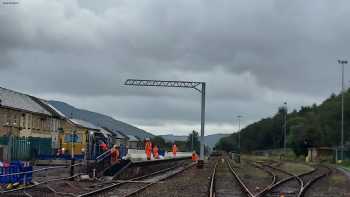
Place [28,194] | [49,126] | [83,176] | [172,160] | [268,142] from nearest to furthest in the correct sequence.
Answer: [28,194]
[83,176]
[172,160]
[49,126]
[268,142]

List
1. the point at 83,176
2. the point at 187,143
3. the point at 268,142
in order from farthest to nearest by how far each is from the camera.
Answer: the point at 268,142, the point at 187,143, the point at 83,176

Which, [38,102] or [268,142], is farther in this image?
[268,142]

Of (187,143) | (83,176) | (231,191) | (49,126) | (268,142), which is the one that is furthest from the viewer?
(268,142)

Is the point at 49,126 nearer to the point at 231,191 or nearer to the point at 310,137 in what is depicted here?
the point at 310,137

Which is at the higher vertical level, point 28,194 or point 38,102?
point 38,102

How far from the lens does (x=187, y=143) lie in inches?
7023

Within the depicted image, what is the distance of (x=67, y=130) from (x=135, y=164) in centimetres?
4800

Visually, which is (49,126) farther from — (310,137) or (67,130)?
(310,137)

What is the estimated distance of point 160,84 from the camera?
58844mm

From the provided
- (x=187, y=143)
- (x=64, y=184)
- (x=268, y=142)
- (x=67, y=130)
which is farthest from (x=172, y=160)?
(x=268, y=142)

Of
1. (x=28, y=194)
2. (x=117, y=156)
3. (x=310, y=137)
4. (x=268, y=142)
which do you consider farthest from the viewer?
(x=268, y=142)

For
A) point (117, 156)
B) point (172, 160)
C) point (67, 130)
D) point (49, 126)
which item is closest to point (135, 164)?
point (117, 156)

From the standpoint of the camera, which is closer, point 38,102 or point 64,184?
point 64,184

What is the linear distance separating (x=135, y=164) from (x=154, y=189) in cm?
1331
